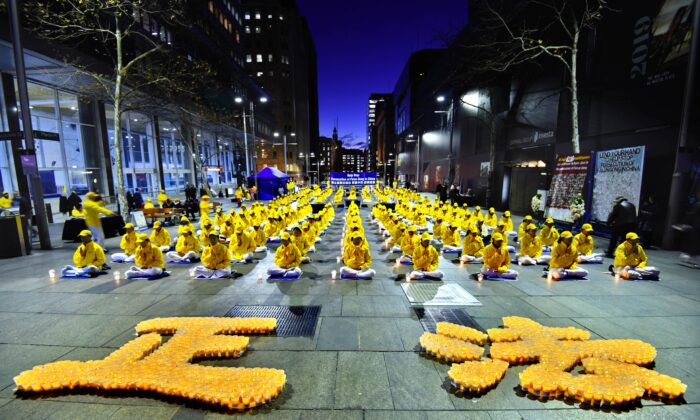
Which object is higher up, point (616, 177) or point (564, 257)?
point (616, 177)

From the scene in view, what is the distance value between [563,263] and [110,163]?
27028 mm

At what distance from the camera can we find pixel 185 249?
9703mm

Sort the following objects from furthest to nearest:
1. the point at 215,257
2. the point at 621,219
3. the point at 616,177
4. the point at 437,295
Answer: the point at 616,177 < the point at 621,219 < the point at 215,257 < the point at 437,295

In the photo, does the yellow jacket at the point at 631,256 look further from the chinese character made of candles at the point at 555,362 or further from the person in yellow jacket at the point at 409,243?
the person in yellow jacket at the point at 409,243

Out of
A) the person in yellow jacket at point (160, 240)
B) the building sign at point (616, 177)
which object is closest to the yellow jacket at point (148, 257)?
the person in yellow jacket at point (160, 240)

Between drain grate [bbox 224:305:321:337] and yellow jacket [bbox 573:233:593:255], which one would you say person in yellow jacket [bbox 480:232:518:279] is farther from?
drain grate [bbox 224:305:321:337]

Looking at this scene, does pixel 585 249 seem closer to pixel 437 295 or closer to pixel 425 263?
pixel 425 263

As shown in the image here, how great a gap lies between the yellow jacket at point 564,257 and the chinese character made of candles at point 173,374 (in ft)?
25.5

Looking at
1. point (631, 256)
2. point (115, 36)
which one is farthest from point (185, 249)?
point (631, 256)

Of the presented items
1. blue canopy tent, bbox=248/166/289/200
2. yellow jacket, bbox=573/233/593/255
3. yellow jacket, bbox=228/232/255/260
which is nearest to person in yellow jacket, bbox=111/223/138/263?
yellow jacket, bbox=228/232/255/260

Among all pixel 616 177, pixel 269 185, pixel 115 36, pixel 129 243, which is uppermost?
pixel 115 36

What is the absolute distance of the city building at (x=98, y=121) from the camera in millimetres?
15406

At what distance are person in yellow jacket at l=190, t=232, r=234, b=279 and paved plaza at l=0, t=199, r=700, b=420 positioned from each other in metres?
0.32

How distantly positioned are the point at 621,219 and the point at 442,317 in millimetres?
8289
